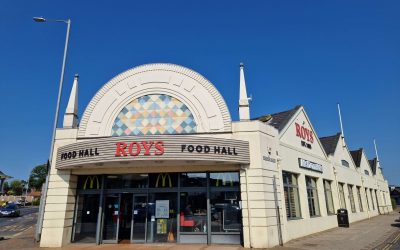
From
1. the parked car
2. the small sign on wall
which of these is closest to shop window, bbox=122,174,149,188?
the small sign on wall

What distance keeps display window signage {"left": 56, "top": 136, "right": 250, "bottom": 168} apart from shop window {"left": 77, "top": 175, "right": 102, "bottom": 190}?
7.03 ft

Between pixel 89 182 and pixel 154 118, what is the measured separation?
4825mm

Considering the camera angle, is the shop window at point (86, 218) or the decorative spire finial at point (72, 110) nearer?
the shop window at point (86, 218)

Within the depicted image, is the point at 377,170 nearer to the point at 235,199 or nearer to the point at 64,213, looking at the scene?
the point at 235,199

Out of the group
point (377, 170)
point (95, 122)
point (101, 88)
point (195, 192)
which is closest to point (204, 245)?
point (195, 192)

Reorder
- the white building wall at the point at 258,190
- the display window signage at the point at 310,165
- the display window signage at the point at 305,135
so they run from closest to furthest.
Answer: the white building wall at the point at 258,190 < the display window signage at the point at 310,165 < the display window signage at the point at 305,135

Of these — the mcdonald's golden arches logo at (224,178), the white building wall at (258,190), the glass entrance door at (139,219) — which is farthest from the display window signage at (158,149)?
the glass entrance door at (139,219)

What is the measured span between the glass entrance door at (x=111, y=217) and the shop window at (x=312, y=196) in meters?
11.8

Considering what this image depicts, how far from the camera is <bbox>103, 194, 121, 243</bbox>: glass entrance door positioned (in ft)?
49.2

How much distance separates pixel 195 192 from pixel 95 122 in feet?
21.3

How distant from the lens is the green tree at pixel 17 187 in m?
101

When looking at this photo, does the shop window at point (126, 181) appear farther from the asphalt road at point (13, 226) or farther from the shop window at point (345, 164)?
the shop window at point (345, 164)

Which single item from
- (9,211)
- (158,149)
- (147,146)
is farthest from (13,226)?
(158,149)

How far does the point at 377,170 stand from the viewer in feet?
150
